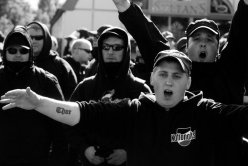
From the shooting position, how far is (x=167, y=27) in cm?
2262

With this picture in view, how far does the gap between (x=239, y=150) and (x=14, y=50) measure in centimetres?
229

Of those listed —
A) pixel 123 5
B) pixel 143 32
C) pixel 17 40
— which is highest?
pixel 123 5

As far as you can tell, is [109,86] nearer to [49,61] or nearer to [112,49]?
[112,49]

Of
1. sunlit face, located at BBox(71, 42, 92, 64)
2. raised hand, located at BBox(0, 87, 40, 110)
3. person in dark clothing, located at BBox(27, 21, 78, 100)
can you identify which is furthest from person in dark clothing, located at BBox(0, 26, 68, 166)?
sunlit face, located at BBox(71, 42, 92, 64)

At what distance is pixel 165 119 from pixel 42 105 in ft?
2.61

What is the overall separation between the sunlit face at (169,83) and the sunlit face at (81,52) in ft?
15.7

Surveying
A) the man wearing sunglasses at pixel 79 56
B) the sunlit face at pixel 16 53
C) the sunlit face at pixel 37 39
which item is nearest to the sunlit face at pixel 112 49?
the sunlit face at pixel 16 53

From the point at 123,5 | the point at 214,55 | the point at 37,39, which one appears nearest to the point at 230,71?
the point at 214,55

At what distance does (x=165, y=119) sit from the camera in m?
3.04

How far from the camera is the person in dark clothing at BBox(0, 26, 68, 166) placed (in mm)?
4098

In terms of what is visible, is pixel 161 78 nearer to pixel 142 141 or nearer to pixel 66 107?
pixel 142 141

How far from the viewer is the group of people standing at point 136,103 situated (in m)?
2.97

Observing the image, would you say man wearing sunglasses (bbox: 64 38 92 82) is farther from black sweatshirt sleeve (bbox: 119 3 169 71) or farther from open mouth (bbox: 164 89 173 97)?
open mouth (bbox: 164 89 173 97)

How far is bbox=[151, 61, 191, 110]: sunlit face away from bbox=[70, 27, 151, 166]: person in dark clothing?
1.13 meters
